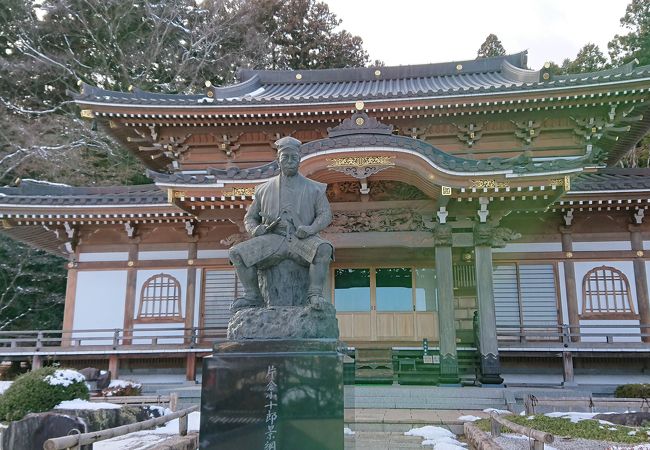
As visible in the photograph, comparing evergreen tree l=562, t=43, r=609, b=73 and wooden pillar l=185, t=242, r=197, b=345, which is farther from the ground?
evergreen tree l=562, t=43, r=609, b=73

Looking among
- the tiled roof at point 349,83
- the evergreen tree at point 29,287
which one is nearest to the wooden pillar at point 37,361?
the tiled roof at point 349,83

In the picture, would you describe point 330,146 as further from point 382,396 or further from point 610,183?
point 610,183

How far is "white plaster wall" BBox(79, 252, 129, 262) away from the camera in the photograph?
1428 centimetres

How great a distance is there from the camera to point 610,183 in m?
12.0

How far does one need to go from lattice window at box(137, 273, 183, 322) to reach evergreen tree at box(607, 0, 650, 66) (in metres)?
26.7

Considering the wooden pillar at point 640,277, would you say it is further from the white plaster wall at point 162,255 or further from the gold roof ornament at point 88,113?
the gold roof ornament at point 88,113

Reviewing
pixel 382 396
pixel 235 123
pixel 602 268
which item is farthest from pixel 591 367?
pixel 235 123

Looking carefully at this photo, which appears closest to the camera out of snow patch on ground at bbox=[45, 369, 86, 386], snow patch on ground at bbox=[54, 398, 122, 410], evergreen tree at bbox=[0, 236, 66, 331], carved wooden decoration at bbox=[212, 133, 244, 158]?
snow patch on ground at bbox=[54, 398, 122, 410]

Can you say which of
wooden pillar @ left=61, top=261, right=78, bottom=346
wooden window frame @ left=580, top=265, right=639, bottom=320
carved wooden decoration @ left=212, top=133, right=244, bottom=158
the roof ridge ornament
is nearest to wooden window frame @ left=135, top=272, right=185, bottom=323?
wooden pillar @ left=61, top=261, right=78, bottom=346

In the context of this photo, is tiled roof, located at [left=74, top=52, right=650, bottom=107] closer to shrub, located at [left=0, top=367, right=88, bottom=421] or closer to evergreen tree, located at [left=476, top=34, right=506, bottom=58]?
shrub, located at [left=0, top=367, right=88, bottom=421]

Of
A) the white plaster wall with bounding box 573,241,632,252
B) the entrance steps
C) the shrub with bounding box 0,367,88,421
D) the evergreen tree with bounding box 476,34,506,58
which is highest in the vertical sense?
the evergreen tree with bounding box 476,34,506,58

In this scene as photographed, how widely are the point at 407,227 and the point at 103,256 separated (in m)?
8.37

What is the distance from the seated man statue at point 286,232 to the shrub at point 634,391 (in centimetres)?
896

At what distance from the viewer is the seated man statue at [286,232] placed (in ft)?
16.9
